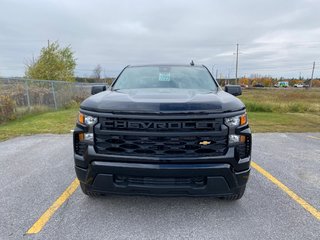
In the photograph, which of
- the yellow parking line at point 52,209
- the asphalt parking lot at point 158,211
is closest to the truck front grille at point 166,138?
the asphalt parking lot at point 158,211

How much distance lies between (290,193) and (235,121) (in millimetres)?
1697

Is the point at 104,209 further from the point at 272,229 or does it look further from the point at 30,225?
the point at 272,229

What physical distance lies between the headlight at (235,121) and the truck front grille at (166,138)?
78 millimetres

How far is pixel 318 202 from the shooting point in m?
3.13

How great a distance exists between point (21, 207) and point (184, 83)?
276 centimetres

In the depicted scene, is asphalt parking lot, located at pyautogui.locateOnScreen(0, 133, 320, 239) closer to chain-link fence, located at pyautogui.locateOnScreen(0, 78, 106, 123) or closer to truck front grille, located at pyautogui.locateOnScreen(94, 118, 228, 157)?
truck front grille, located at pyautogui.locateOnScreen(94, 118, 228, 157)

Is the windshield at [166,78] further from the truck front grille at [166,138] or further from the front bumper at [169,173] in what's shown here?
the front bumper at [169,173]

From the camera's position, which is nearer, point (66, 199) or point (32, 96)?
point (66, 199)

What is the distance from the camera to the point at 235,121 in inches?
98.1

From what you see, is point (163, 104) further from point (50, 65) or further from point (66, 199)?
point (50, 65)

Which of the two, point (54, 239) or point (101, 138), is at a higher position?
point (101, 138)

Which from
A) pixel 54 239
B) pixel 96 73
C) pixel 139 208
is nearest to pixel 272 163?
pixel 139 208

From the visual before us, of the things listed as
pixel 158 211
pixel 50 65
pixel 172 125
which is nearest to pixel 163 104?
pixel 172 125

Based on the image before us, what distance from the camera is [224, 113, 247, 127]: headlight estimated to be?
2.45m
